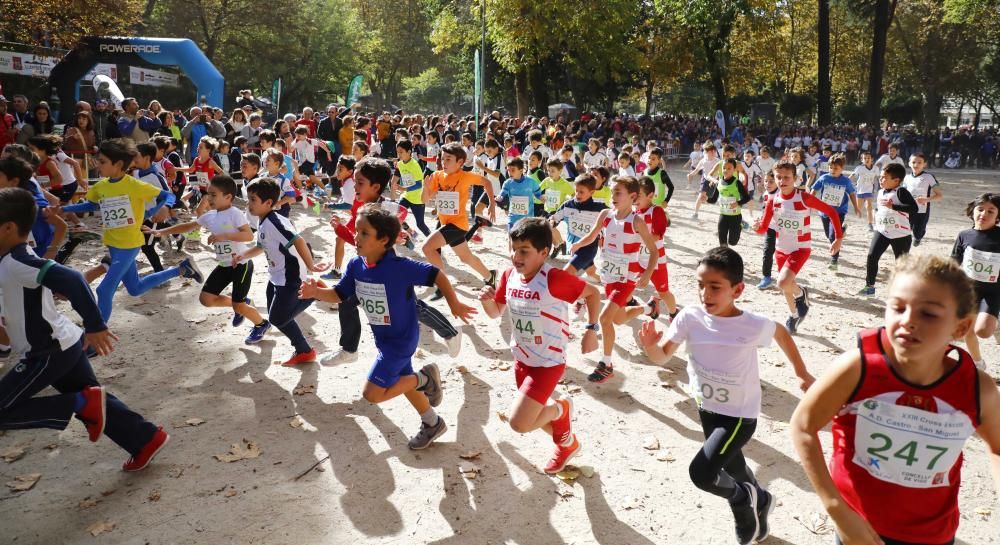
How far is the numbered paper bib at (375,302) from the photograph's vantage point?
14.6 ft

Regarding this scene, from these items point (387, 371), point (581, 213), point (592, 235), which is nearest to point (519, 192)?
point (581, 213)

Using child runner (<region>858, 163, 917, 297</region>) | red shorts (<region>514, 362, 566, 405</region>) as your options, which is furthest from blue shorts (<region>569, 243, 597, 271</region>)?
child runner (<region>858, 163, 917, 297</region>)

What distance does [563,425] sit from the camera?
4.39 meters

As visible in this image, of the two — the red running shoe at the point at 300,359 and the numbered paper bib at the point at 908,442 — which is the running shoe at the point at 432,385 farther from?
the numbered paper bib at the point at 908,442

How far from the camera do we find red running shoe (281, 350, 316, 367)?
6.34 m

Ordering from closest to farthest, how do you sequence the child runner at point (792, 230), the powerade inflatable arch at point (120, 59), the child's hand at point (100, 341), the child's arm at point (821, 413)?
the child's arm at point (821, 413) → the child's hand at point (100, 341) → the child runner at point (792, 230) → the powerade inflatable arch at point (120, 59)

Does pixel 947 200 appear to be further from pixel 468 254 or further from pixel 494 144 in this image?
pixel 468 254

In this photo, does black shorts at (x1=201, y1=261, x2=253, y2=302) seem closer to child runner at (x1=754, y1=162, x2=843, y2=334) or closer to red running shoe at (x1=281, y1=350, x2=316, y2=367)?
red running shoe at (x1=281, y1=350, x2=316, y2=367)

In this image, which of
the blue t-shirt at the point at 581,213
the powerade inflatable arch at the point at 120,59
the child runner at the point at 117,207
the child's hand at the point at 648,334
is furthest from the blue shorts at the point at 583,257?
the powerade inflatable arch at the point at 120,59

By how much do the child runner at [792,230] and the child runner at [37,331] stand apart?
20.7ft

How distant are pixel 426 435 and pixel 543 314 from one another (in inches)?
52.9

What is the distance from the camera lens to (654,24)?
125ft

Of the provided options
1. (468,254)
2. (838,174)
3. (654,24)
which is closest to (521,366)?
(468,254)

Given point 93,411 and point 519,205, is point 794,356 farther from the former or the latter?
point 519,205
